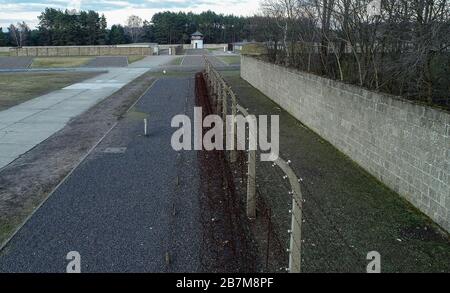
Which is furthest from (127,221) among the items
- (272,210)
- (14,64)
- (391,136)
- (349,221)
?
(14,64)

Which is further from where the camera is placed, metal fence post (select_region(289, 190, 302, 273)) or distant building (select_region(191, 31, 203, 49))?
distant building (select_region(191, 31, 203, 49))

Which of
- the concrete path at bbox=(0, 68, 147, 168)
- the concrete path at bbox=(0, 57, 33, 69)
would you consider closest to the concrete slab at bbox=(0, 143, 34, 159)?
the concrete path at bbox=(0, 68, 147, 168)

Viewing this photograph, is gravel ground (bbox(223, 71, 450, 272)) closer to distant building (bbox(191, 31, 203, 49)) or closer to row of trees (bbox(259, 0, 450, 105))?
row of trees (bbox(259, 0, 450, 105))

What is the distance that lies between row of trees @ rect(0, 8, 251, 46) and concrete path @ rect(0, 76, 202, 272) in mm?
89441

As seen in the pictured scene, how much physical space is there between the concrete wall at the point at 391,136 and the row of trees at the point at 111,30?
86657 mm

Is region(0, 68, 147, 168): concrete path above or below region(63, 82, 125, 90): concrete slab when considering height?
below

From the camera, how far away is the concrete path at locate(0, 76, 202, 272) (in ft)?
21.5

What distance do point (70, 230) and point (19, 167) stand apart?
5061 millimetres

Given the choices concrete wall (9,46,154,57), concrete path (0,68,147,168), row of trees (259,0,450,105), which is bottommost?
concrete path (0,68,147,168)

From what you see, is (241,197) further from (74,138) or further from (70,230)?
(74,138)

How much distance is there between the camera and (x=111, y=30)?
12619 centimetres

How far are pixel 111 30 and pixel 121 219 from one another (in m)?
128

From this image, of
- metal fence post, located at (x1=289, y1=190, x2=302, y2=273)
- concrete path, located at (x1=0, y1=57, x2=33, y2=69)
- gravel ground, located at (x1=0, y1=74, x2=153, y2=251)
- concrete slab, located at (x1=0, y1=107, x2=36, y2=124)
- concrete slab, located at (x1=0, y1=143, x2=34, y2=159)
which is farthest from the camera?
concrete path, located at (x1=0, y1=57, x2=33, y2=69)

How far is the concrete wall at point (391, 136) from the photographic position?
7.67 m
